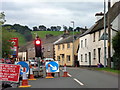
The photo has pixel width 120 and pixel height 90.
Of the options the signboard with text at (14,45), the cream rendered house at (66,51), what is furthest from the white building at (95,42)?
the signboard with text at (14,45)

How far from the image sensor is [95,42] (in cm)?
4278

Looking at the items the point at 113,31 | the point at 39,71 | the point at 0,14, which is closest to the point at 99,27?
the point at 113,31

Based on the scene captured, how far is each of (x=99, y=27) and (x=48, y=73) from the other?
2166 centimetres

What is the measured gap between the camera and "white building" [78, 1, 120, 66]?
122 ft

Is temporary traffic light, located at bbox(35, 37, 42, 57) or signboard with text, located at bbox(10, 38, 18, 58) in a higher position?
signboard with text, located at bbox(10, 38, 18, 58)

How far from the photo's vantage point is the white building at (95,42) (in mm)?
37281

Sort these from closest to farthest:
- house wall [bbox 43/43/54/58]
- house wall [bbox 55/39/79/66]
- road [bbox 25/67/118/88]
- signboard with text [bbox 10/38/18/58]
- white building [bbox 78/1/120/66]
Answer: road [bbox 25/67/118/88]
signboard with text [bbox 10/38/18/58]
white building [bbox 78/1/120/66]
house wall [bbox 55/39/79/66]
house wall [bbox 43/43/54/58]

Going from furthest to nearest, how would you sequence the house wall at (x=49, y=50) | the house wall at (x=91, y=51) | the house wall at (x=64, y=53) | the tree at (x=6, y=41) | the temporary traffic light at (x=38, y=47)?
the house wall at (x=49, y=50)
the house wall at (x=64, y=53)
the house wall at (x=91, y=51)
the tree at (x=6, y=41)
the temporary traffic light at (x=38, y=47)

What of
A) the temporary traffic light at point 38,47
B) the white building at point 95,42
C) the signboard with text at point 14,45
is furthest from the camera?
the white building at point 95,42

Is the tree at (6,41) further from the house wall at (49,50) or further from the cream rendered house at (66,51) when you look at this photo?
the house wall at (49,50)

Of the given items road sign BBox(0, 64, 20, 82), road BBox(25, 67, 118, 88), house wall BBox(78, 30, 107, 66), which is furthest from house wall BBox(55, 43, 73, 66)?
road sign BBox(0, 64, 20, 82)

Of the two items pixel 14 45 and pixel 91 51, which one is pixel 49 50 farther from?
pixel 14 45

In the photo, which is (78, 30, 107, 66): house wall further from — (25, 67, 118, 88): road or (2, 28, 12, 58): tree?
(25, 67, 118, 88): road

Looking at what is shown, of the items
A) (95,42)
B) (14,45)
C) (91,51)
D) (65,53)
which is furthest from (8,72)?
(65,53)
